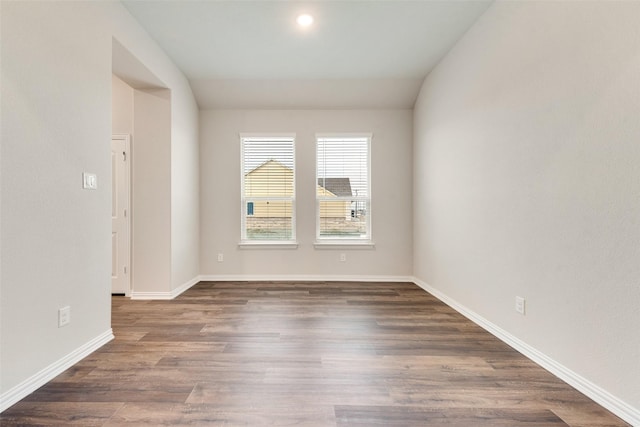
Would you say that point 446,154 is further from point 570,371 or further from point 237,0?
point 237,0

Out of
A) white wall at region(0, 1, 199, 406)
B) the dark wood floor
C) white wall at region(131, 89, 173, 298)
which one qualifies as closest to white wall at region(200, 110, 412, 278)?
white wall at region(131, 89, 173, 298)

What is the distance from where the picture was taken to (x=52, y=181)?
1.80 m

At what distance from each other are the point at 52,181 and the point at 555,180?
327 centimetres

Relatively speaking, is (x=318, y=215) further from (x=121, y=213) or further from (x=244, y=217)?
(x=121, y=213)

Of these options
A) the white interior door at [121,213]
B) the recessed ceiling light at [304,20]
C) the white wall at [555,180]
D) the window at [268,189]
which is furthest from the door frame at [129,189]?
the white wall at [555,180]

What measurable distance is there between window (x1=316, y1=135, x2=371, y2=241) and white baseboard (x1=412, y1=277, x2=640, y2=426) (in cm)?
204

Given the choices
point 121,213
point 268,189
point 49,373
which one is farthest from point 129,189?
point 49,373

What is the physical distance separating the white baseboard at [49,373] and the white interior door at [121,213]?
139 cm

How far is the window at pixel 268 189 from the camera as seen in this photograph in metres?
4.36

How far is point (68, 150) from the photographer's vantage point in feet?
6.30

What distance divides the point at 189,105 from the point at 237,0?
1.86 m

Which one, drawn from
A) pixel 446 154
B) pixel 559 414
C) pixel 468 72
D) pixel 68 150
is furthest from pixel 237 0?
pixel 559 414

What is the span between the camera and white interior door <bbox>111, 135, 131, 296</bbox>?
11.1 feet

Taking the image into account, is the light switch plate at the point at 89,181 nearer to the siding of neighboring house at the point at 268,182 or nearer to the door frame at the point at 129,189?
the door frame at the point at 129,189
